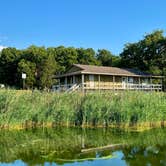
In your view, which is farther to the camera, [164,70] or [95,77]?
[164,70]

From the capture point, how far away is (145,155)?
532 inches

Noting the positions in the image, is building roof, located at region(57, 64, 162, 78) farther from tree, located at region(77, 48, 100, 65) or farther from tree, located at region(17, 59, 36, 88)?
tree, located at region(77, 48, 100, 65)

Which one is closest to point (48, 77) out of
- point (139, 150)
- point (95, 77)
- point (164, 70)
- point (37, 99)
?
point (95, 77)

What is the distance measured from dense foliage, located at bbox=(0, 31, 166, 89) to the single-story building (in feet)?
12.4

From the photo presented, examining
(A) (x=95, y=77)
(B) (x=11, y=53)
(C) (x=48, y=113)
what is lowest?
(C) (x=48, y=113)

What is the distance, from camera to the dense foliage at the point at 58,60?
57.2 m

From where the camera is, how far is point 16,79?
208 ft

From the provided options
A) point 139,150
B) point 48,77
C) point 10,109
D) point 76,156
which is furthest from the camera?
point 48,77

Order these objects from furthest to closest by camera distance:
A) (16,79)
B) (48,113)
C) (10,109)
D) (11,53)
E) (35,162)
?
(11,53), (16,79), (48,113), (10,109), (35,162)

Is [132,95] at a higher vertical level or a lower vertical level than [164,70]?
lower

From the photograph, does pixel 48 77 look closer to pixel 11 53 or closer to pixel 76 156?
pixel 11 53

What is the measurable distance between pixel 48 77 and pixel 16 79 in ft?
26.3

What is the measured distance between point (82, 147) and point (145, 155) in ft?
8.82

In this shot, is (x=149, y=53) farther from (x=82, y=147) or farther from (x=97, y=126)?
(x=82, y=147)
